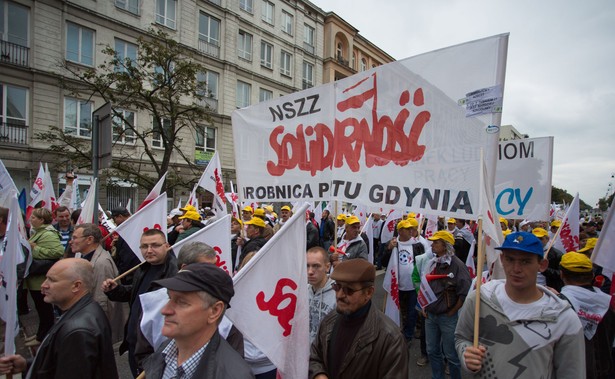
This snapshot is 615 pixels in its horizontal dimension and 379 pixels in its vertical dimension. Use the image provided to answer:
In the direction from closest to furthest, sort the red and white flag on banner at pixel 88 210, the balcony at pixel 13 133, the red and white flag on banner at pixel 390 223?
the red and white flag on banner at pixel 88 210
the red and white flag on banner at pixel 390 223
the balcony at pixel 13 133

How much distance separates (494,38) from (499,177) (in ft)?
9.25

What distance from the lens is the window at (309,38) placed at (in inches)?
1419

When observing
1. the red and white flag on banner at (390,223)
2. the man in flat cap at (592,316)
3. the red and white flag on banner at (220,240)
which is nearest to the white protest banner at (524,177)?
the man in flat cap at (592,316)

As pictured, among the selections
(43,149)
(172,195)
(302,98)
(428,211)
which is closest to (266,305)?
(428,211)

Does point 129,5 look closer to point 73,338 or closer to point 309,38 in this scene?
point 309,38

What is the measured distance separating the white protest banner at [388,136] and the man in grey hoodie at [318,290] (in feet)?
2.47

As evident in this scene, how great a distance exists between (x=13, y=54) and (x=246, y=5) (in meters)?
17.9

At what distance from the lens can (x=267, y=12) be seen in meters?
31.7

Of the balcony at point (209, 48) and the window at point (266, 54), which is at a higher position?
the window at point (266, 54)

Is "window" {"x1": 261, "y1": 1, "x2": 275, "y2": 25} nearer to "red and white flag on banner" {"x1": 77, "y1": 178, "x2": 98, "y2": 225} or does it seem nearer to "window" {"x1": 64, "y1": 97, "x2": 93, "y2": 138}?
"window" {"x1": 64, "y1": 97, "x2": 93, "y2": 138}

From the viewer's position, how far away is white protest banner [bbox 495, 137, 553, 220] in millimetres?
4645

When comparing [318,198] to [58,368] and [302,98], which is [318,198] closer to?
[302,98]

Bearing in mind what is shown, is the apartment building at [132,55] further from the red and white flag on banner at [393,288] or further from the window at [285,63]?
the red and white flag on banner at [393,288]

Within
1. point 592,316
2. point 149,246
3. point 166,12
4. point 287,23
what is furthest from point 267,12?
point 592,316
